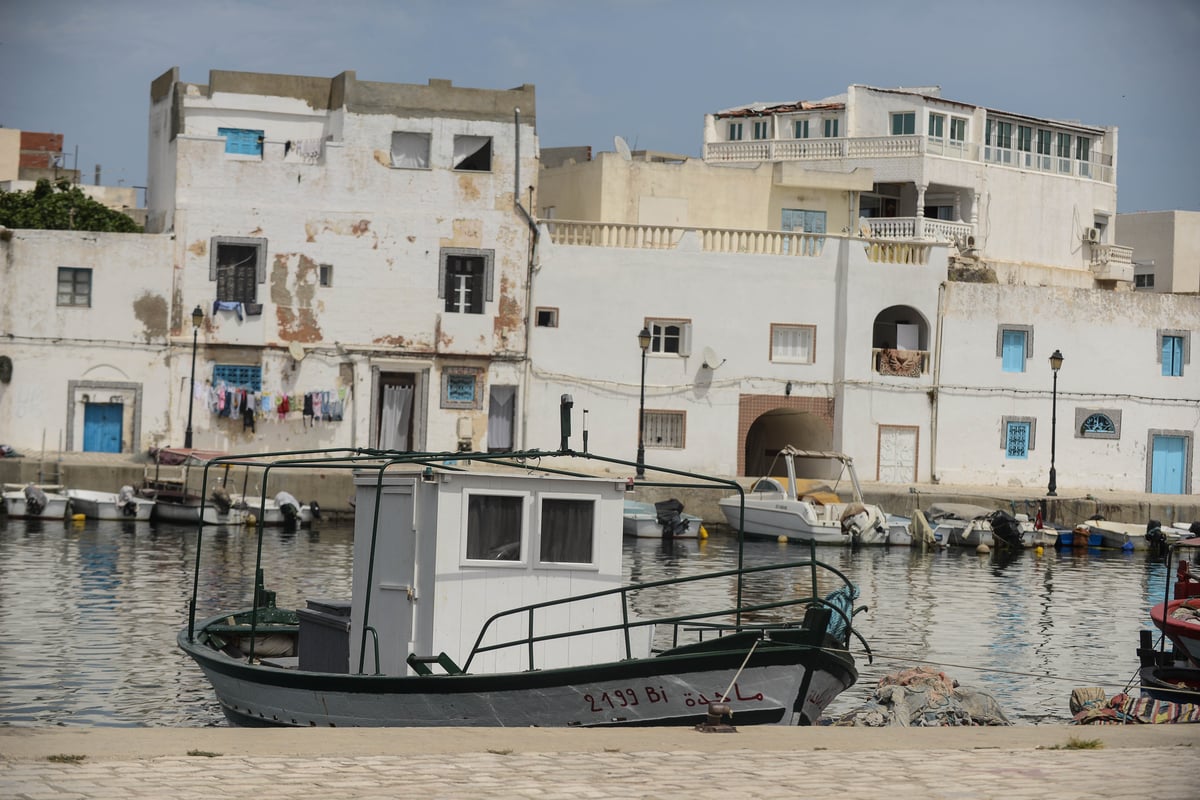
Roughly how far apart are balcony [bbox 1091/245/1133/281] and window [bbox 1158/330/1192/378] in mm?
6605

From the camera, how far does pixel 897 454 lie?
43.4 meters

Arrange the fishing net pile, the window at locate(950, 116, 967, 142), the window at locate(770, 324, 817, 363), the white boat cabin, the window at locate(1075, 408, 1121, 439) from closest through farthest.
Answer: the white boat cabin
the fishing net pile
the window at locate(770, 324, 817, 363)
the window at locate(1075, 408, 1121, 439)
the window at locate(950, 116, 967, 142)

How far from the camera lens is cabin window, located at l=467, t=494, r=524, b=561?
1320cm

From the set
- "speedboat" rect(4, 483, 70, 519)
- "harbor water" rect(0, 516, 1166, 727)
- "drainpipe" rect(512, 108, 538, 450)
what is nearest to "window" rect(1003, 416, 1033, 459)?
"harbor water" rect(0, 516, 1166, 727)

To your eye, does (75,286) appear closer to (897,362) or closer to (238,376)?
(238,376)

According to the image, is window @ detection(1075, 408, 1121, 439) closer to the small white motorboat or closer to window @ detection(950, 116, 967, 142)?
window @ detection(950, 116, 967, 142)

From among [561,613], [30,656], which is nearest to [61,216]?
[30,656]

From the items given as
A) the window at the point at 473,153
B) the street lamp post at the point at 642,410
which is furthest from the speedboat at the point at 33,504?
the window at the point at 473,153

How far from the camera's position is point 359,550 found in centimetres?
1426

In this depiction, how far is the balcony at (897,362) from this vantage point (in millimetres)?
43375

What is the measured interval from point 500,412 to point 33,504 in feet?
39.6

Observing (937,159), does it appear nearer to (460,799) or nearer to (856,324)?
(856,324)

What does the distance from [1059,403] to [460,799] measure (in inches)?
1483

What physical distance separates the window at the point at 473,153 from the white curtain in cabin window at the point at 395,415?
5.86 metres
